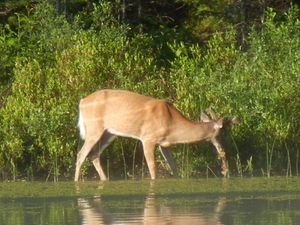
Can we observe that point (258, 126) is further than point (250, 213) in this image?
Yes

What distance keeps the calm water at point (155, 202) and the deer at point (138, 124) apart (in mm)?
1542

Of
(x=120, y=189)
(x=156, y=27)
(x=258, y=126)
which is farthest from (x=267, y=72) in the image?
(x=156, y=27)

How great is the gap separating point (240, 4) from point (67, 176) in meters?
8.43

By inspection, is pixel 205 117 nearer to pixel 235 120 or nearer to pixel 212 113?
pixel 212 113

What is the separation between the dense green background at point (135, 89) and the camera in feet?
69.4

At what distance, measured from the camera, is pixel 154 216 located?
1445 cm

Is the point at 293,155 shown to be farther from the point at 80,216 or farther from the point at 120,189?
the point at 80,216

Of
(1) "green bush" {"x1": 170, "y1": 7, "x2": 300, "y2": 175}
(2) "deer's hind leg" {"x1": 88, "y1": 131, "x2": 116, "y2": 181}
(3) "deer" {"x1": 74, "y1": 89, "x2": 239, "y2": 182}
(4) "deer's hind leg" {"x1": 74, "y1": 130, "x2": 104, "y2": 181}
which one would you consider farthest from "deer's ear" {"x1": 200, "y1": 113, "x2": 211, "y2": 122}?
(4) "deer's hind leg" {"x1": 74, "y1": 130, "x2": 104, "y2": 181}

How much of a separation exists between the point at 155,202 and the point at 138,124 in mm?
5500

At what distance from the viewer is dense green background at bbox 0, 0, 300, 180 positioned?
2114 centimetres

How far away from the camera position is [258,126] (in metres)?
21.3

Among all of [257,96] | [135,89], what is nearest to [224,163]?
[257,96]

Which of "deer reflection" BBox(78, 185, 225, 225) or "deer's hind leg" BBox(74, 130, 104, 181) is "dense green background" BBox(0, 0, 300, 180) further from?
"deer reflection" BBox(78, 185, 225, 225)

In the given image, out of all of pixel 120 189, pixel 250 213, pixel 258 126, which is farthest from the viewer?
pixel 258 126
